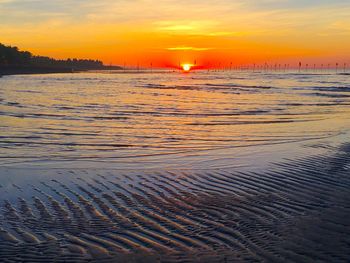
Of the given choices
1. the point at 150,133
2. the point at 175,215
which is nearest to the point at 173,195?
the point at 175,215

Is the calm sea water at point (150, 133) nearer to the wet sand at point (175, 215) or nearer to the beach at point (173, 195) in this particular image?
the beach at point (173, 195)

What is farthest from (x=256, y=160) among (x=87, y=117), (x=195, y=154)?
(x=87, y=117)

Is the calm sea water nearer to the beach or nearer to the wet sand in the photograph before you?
the beach

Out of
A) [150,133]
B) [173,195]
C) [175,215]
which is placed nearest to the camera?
[175,215]

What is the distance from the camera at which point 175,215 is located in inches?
318

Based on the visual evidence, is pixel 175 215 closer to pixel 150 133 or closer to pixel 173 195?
pixel 173 195

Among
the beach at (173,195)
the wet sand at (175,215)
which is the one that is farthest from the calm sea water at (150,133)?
the wet sand at (175,215)

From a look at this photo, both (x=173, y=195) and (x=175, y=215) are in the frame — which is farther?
(x=173, y=195)

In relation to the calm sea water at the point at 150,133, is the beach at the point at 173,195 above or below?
below

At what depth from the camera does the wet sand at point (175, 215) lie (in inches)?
253

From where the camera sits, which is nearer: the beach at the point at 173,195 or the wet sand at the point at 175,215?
the wet sand at the point at 175,215

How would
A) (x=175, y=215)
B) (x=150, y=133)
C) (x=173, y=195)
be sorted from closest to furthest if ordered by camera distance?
(x=175, y=215), (x=173, y=195), (x=150, y=133)

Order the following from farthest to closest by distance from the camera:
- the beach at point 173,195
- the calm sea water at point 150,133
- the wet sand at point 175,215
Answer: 1. the calm sea water at point 150,133
2. the beach at point 173,195
3. the wet sand at point 175,215

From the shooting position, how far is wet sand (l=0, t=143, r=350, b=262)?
6.43 m
